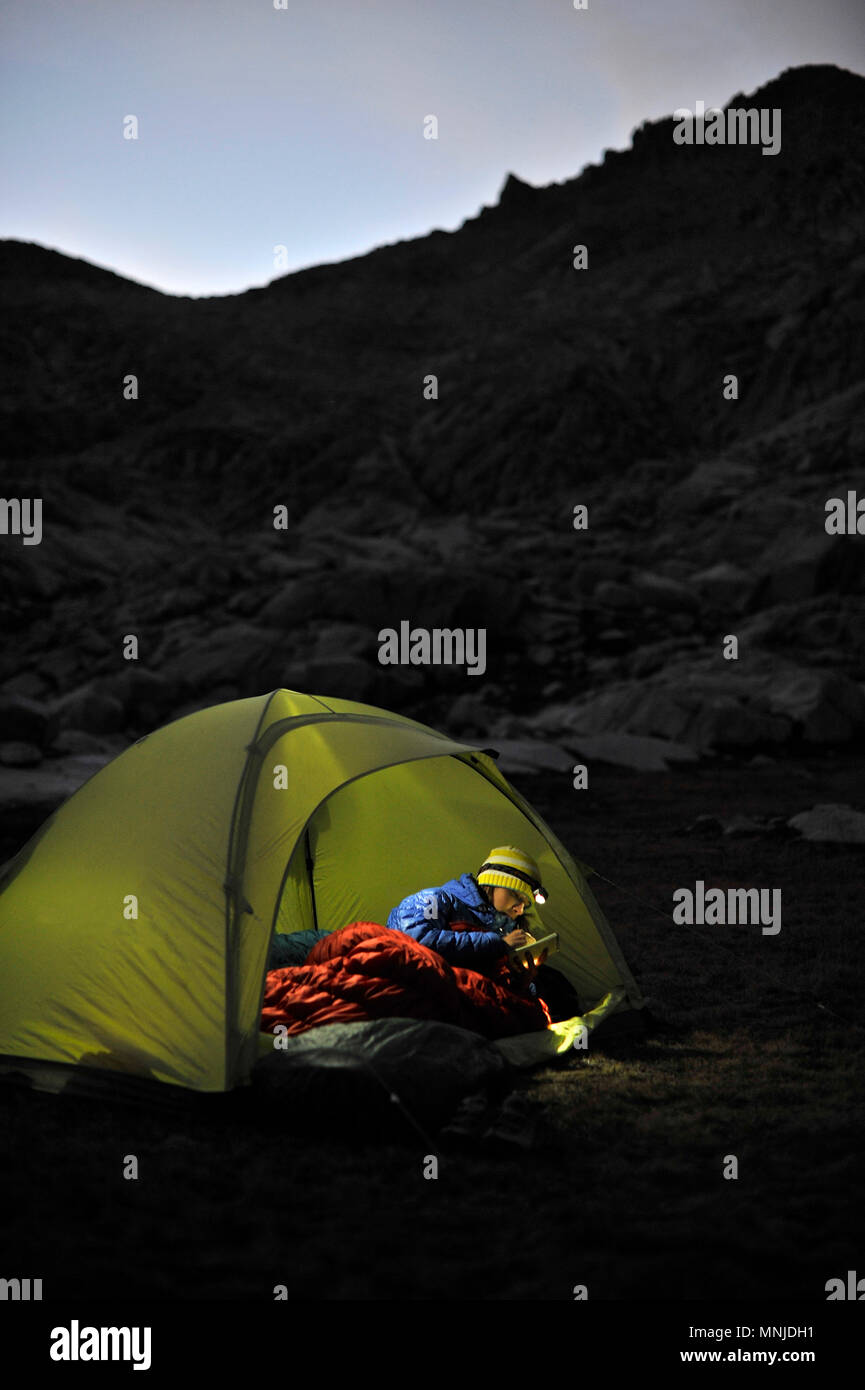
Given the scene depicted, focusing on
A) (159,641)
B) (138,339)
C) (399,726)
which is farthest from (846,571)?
(138,339)

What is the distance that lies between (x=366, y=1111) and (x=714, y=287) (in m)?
76.7

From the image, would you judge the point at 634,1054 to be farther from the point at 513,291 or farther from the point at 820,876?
the point at 513,291

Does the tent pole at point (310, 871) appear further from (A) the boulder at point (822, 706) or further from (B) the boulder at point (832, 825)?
(A) the boulder at point (822, 706)

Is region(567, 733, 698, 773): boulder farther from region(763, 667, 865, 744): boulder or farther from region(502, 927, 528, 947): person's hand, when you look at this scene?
region(502, 927, 528, 947): person's hand

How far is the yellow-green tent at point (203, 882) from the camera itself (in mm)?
5703

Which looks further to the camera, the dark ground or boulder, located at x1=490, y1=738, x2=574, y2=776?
boulder, located at x1=490, y1=738, x2=574, y2=776
